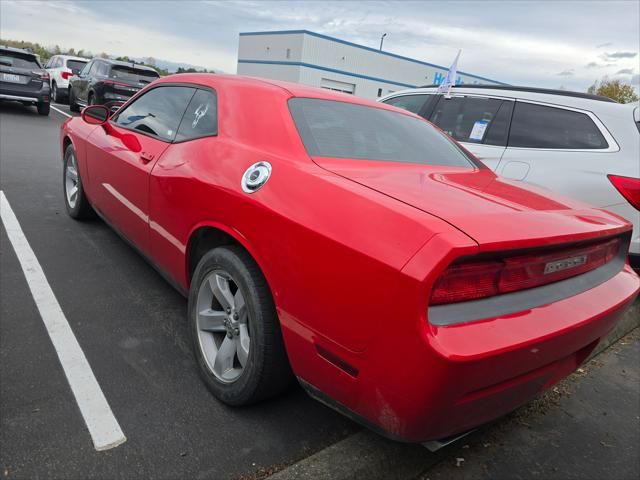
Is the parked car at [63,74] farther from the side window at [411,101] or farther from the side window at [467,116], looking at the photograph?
the side window at [467,116]

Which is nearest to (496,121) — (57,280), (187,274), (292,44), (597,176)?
(597,176)

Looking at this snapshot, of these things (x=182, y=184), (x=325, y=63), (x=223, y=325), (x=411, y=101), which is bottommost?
(x=223, y=325)

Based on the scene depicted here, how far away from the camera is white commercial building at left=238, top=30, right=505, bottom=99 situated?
3378 cm

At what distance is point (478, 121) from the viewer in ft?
15.5

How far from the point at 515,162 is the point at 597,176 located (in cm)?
69

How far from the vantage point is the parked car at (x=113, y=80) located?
42.0 ft

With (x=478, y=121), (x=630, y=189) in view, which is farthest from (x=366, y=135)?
(x=478, y=121)

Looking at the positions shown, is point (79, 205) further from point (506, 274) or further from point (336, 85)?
point (336, 85)

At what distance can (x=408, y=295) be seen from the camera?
1.43 metres

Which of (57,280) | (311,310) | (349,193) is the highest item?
(349,193)

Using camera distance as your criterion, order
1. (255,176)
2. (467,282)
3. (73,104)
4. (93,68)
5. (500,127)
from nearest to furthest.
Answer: (467,282) → (255,176) → (500,127) → (93,68) → (73,104)

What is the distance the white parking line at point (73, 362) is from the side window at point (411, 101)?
152 inches

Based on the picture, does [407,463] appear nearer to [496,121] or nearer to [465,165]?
[465,165]

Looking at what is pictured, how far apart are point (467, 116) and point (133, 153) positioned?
322 centimetres
